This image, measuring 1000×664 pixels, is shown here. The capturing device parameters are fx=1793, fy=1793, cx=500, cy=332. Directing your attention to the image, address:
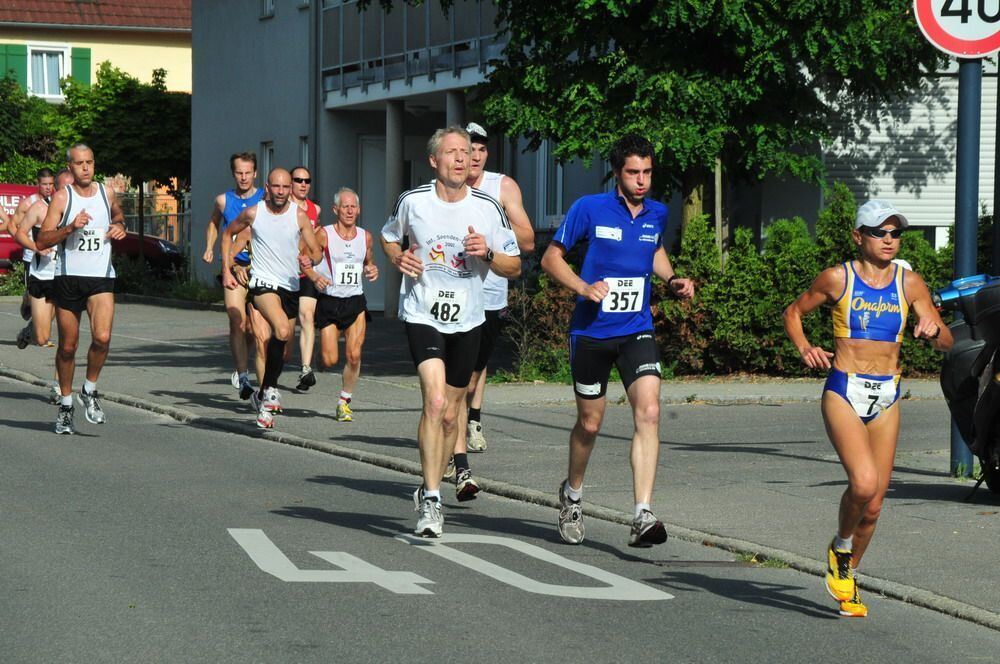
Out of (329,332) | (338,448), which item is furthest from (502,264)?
(329,332)

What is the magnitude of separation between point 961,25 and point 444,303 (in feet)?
12.7

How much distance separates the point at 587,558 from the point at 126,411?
8.17 metres

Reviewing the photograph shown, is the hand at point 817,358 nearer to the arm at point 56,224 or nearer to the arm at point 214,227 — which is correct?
the arm at point 56,224

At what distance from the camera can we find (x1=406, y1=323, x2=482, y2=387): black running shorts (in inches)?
358

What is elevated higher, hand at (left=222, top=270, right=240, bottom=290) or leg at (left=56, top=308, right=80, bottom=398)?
hand at (left=222, top=270, right=240, bottom=290)

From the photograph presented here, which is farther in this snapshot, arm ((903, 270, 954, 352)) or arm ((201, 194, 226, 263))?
arm ((201, 194, 226, 263))

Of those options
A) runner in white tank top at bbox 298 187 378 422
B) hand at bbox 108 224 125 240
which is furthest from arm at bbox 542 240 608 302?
runner in white tank top at bbox 298 187 378 422

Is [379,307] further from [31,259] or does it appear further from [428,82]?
[31,259]

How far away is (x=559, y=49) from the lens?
717 inches

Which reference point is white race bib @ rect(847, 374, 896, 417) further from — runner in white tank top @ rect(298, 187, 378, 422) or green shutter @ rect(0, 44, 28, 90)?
green shutter @ rect(0, 44, 28, 90)

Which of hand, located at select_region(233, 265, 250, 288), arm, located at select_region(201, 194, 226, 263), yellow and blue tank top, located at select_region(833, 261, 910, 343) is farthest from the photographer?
arm, located at select_region(201, 194, 226, 263)

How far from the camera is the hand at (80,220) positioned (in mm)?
13367

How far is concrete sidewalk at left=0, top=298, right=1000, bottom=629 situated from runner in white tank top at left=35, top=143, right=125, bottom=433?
1.15 m

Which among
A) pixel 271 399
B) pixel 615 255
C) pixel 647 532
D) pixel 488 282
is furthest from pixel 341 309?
pixel 647 532
